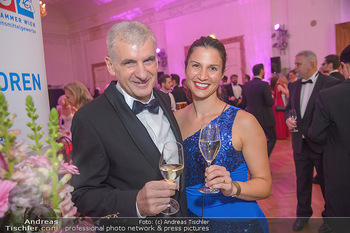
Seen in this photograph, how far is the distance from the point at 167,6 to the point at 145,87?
35.8 ft

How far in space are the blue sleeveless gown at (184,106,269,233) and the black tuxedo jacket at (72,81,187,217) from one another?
42cm

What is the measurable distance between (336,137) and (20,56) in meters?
2.95

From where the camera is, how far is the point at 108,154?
1.36m

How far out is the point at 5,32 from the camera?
127cm

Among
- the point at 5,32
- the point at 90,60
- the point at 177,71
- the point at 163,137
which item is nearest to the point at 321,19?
the point at 177,71

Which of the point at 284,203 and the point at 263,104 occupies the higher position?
the point at 263,104

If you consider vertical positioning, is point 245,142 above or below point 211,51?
below

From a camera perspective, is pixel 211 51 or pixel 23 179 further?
pixel 211 51

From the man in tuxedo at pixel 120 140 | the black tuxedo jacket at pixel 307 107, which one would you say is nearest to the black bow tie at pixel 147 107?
the man in tuxedo at pixel 120 140

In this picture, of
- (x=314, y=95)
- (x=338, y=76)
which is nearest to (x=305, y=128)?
(x=314, y=95)

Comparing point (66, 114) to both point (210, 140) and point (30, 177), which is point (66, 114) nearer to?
point (210, 140)

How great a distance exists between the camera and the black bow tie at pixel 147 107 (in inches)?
58.9

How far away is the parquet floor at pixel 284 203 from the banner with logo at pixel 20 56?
2594 millimetres

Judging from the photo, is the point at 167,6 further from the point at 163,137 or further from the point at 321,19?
the point at 163,137
